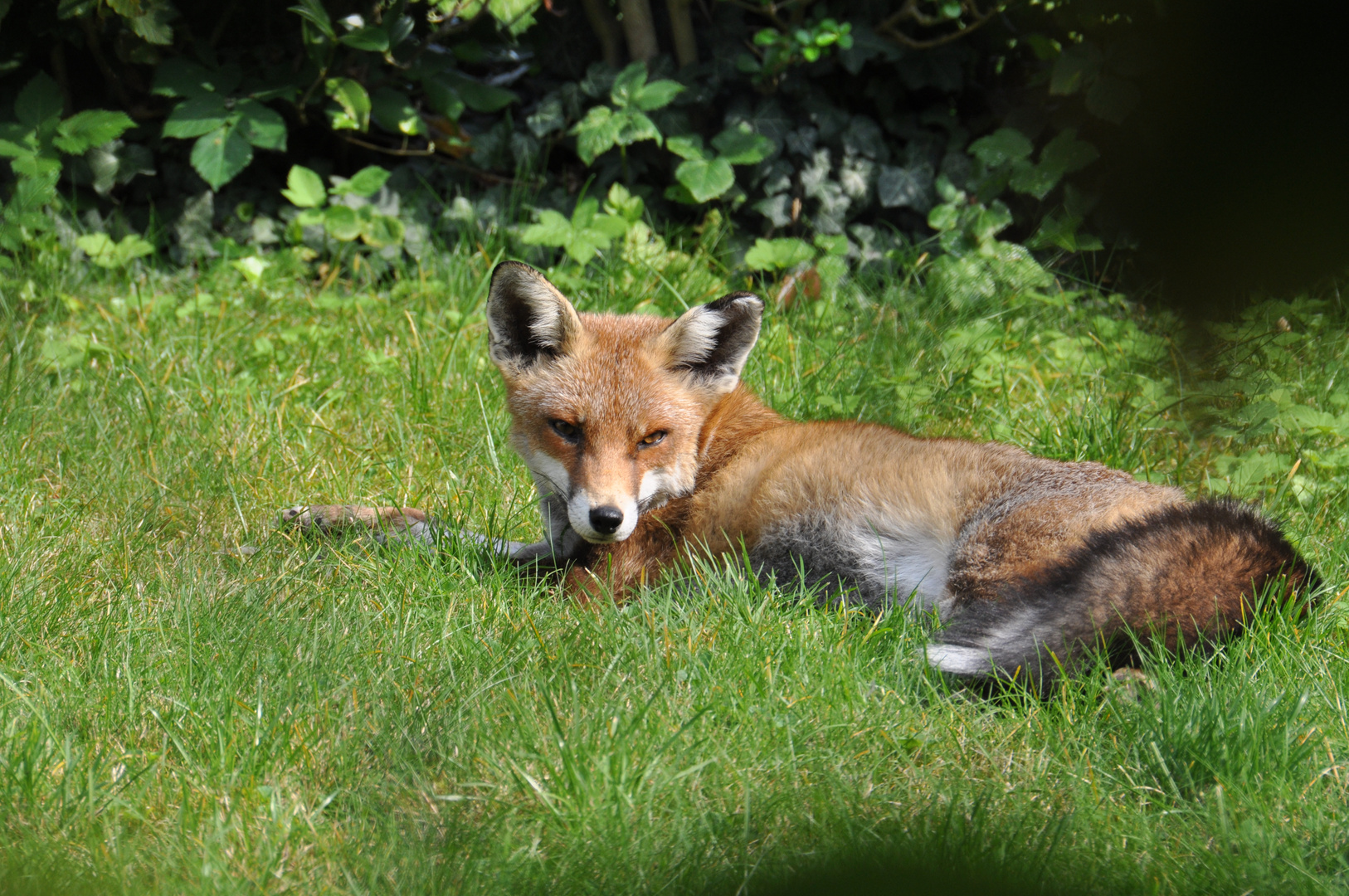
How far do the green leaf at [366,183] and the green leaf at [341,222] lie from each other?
4.3 inches

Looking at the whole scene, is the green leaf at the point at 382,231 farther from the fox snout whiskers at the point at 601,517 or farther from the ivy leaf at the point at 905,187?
the fox snout whiskers at the point at 601,517

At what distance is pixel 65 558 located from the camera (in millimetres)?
3461

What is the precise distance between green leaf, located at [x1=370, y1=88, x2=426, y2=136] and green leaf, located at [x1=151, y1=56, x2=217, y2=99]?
37.3 inches

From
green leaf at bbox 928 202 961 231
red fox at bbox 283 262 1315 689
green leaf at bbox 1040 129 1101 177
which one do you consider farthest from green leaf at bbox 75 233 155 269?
green leaf at bbox 1040 129 1101 177

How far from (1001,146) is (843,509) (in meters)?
3.32

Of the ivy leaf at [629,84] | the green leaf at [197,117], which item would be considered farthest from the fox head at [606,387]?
the green leaf at [197,117]

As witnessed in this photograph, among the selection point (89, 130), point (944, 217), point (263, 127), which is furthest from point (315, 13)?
point (944, 217)

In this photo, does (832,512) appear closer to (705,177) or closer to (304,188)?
(705,177)

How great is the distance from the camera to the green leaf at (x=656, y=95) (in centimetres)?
600

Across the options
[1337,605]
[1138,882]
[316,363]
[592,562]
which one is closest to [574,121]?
[316,363]

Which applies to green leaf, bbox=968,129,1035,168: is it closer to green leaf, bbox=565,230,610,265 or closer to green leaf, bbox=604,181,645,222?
green leaf, bbox=604,181,645,222

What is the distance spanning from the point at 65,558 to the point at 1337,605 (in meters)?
4.24

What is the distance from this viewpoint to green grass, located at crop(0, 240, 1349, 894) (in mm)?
2043

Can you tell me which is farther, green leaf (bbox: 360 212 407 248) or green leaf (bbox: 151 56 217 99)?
green leaf (bbox: 360 212 407 248)
